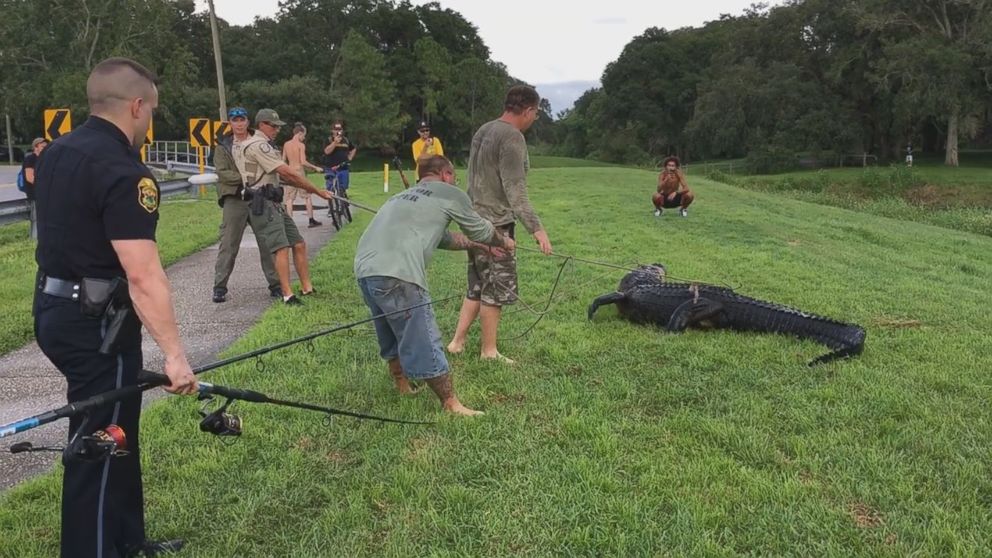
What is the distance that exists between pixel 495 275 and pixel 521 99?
141cm

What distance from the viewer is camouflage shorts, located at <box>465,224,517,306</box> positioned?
5.54 metres

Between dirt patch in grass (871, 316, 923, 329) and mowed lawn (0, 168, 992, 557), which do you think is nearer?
mowed lawn (0, 168, 992, 557)

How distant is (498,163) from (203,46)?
3038 inches

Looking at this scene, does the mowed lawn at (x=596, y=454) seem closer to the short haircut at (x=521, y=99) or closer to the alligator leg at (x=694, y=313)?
the alligator leg at (x=694, y=313)

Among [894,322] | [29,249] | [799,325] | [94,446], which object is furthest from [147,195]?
[29,249]

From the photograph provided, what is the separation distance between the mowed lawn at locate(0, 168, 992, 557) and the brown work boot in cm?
11

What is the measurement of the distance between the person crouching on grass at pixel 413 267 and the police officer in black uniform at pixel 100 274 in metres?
1.75

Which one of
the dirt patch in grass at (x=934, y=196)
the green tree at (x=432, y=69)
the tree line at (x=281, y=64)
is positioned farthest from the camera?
the green tree at (x=432, y=69)

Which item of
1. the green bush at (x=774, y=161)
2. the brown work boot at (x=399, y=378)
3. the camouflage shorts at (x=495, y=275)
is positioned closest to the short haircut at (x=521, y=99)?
the camouflage shorts at (x=495, y=275)

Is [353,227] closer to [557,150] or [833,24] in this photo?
[833,24]

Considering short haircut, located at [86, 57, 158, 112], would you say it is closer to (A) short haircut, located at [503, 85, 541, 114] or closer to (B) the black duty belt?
(B) the black duty belt

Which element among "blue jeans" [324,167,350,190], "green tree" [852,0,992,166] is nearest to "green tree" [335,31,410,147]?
"green tree" [852,0,992,166]

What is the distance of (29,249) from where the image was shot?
10.7m

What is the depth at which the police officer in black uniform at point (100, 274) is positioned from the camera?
8.12ft
